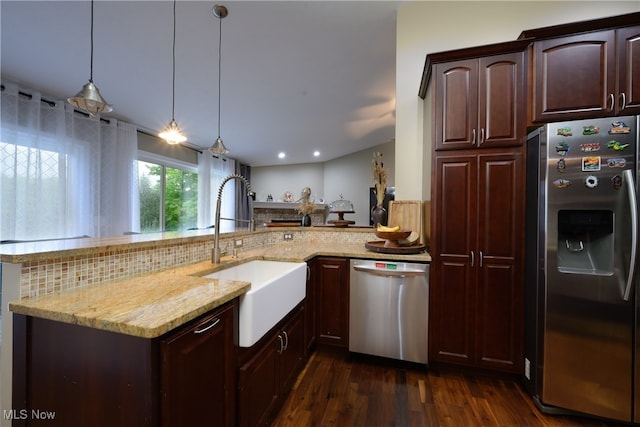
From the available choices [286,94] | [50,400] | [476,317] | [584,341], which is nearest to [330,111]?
[286,94]

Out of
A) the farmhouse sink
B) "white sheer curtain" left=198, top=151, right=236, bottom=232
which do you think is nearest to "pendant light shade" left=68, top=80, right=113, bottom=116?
the farmhouse sink

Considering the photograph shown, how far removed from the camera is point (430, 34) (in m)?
2.33

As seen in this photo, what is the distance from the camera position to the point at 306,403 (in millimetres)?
1568

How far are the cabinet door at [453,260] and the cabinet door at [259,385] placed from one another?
119 cm

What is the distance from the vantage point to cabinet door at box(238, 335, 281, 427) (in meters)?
1.10

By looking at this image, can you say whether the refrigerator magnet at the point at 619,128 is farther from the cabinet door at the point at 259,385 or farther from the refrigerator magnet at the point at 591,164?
the cabinet door at the point at 259,385

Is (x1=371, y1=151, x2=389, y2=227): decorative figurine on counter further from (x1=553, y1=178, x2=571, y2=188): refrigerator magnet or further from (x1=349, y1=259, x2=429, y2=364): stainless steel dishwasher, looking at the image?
(x1=553, y1=178, x2=571, y2=188): refrigerator magnet

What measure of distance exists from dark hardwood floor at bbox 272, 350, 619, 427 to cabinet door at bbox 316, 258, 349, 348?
20 centimetres

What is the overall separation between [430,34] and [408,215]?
172cm

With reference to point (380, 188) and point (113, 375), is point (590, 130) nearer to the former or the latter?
point (380, 188)

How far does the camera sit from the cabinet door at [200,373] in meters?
0.74

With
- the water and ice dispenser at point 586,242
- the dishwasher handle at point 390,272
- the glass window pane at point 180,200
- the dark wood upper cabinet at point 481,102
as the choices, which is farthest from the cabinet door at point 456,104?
the glass window pane at point 180,200

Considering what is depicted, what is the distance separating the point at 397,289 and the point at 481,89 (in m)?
1.58

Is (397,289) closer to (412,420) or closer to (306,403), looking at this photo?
(412,420)
